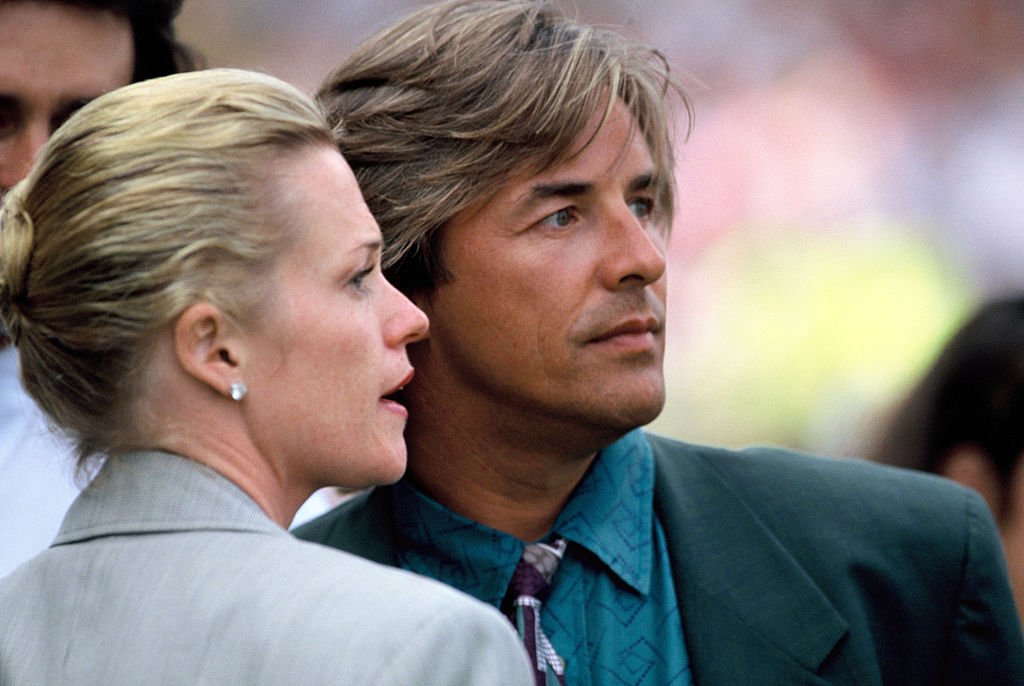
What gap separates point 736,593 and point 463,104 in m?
0.91

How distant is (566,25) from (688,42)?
414cm

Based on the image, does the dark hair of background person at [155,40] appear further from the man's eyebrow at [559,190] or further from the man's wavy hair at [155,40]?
the man's eyebrow at [559,190]

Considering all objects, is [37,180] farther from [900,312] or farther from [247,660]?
[900,312]

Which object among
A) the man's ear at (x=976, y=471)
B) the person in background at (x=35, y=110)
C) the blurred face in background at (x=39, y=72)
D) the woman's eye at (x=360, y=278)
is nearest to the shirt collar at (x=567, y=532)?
the person in background at (x=35, y=110)

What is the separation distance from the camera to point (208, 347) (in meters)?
1.59

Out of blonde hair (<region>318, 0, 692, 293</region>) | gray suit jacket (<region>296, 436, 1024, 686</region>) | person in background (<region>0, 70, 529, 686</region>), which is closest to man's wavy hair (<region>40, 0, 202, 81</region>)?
blonde hair (<region>318, 0, 692, 293</region>)

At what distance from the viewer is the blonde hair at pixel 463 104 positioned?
2391 mm

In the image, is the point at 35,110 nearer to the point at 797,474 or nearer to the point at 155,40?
the point at 155,40

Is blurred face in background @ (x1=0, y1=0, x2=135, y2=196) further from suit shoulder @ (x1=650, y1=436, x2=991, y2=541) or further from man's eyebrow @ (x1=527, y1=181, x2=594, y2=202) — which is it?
suit shoulder @ (x1=650, y1=436, x2=991, y2=541)

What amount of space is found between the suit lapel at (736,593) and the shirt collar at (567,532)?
6 cm

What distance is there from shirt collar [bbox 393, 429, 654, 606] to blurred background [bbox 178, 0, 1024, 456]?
349 cm

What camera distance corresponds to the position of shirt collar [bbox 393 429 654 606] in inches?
90.3

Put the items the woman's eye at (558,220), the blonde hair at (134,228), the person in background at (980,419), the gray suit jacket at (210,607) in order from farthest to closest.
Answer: the person in background at (980,419) < the woman's eye at (558,220) < the blonde hair at (134,228) < the gray suit jacket at (210,607)

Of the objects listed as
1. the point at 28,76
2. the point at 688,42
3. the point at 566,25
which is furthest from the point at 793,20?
the point at 28,76
